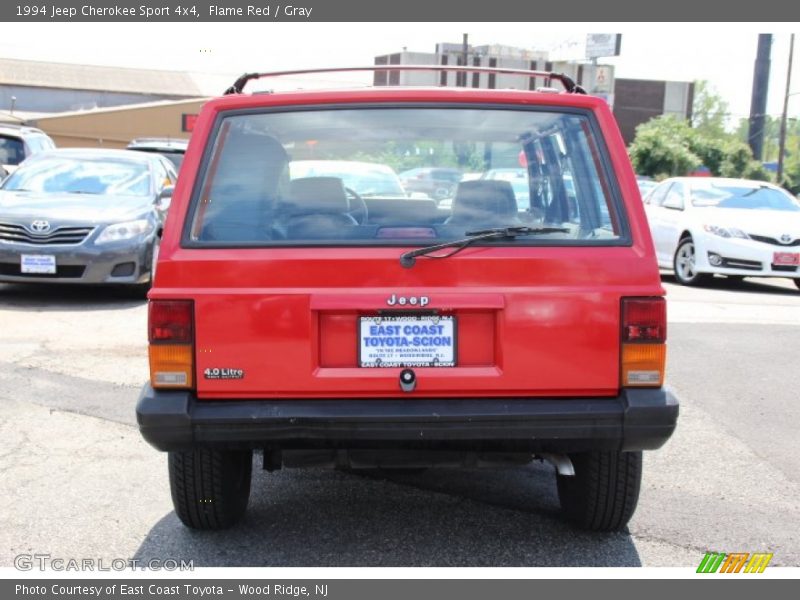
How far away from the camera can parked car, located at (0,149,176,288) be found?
31.4 ft

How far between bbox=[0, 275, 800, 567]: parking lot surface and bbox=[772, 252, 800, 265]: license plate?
5.37 m

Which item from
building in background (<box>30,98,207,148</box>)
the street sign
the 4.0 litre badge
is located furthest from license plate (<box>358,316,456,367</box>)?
the street sign

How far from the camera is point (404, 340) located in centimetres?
355

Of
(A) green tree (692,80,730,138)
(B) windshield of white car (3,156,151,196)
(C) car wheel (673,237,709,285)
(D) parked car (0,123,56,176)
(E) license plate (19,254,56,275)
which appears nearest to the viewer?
(E) license plate (19,254,56,275)

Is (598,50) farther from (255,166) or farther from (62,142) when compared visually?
(255,166)

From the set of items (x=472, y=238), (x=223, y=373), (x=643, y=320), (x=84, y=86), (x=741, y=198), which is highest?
(x=84, y=86)

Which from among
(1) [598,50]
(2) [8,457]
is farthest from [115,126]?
(2) [8,457]

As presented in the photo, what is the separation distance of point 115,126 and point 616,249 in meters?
50.8

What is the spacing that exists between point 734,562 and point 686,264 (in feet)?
31.5

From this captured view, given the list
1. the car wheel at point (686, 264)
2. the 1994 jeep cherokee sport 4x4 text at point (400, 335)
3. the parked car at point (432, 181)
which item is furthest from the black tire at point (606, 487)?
the car wheel at point (686, 264)

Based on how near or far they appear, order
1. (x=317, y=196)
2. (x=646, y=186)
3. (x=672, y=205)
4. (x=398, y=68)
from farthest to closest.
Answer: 1. (x=646, y=186)
2. (x=672, y=205)
3. (x=398, y=68)
4. (x=317, y=196)

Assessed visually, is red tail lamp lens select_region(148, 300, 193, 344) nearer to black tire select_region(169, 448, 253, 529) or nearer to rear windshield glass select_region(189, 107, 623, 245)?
rear windshield glass select_region(189, 107, 623, 245)

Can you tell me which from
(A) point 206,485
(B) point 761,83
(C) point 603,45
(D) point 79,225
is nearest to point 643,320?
(A) point 206,485

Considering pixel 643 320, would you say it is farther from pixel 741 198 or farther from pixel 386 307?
pixel 741 198
